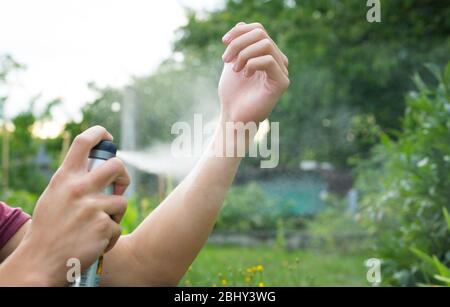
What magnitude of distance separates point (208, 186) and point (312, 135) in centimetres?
912

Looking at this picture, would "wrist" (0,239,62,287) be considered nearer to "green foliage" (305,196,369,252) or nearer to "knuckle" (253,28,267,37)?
"knuckle" (253,28,267,37)

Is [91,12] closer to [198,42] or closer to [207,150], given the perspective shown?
[207,150]

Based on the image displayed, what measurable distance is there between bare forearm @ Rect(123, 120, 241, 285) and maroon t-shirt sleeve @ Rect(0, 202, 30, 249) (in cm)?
24

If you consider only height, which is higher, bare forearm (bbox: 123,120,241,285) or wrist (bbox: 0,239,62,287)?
bare forearm (bbox: 123,120,241,285)

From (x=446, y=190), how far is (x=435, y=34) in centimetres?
576

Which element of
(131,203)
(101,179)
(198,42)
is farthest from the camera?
(198,42)

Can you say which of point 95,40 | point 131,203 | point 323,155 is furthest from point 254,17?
point 323,155

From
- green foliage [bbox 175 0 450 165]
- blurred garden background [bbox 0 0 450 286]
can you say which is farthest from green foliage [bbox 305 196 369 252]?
green foliage [bbox 175 0 450 165]

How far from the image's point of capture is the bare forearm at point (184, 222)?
1.04m

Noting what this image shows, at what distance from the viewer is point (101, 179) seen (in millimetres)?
720

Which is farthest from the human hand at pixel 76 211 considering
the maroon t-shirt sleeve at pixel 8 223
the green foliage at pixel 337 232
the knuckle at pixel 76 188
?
the green foliage at pixel 337 232

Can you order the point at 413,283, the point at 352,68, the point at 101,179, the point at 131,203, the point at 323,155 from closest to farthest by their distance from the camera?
the point at 101,179 < the point at 413,283 < the point at 131,203 < the point at 352,68 < the point at 323,155

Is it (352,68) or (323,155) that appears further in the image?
(323,155)

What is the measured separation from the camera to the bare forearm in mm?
1039
